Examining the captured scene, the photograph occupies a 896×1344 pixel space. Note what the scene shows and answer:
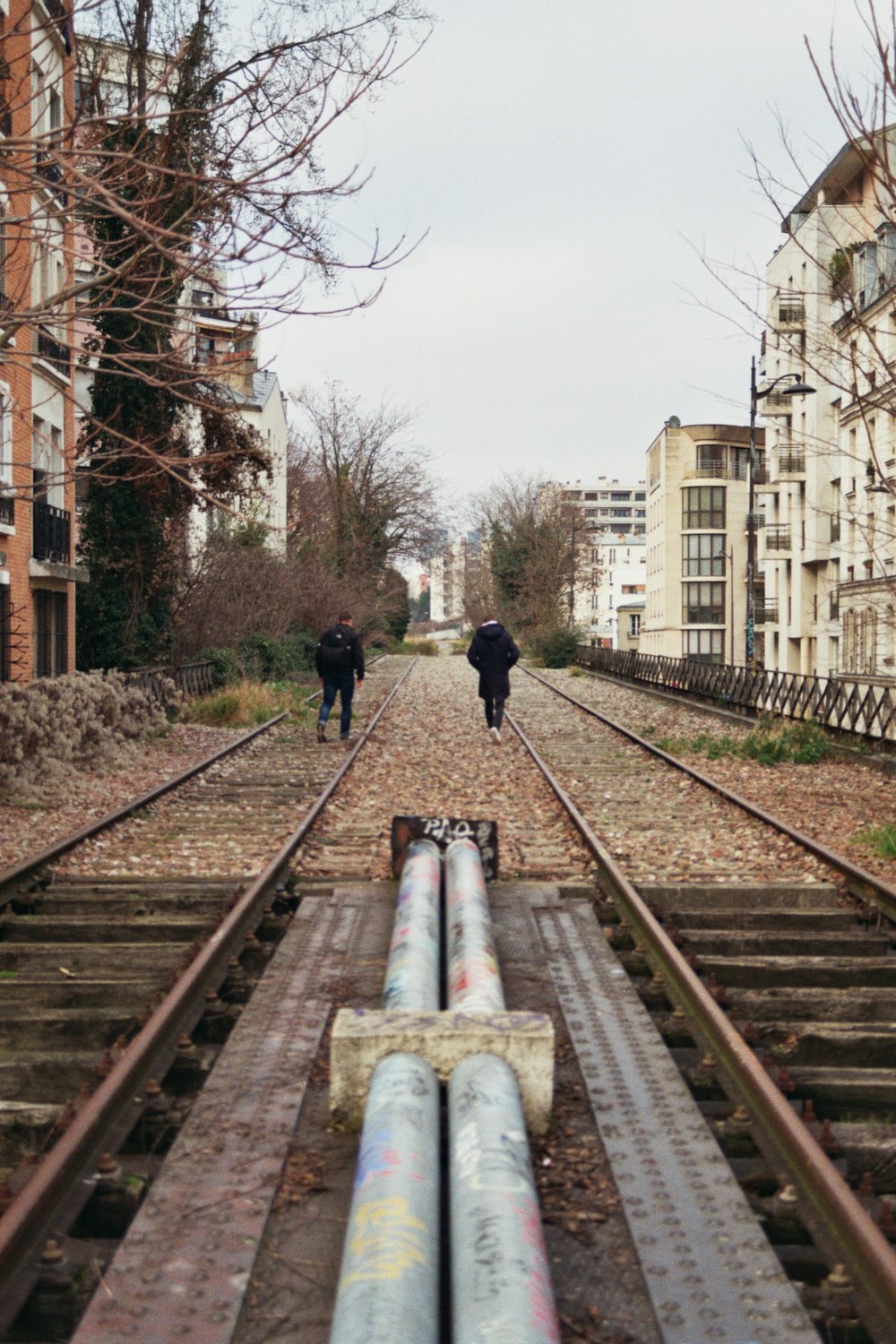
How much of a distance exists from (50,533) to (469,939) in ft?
74.8

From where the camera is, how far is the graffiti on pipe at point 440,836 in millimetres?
9570

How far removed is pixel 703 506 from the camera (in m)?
92.1

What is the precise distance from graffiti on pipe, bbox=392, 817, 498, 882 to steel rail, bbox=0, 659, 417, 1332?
217cm

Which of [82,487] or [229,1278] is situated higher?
[82,487]

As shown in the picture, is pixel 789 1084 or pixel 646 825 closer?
pixel 789 1084

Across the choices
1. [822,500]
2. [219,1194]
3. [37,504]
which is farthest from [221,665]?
[822,500]

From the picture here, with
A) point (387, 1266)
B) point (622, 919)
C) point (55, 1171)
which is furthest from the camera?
point (622, 919)

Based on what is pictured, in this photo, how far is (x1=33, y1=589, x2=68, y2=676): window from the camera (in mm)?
26750

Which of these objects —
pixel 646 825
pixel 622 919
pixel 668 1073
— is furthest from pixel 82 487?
pixel 668 1073

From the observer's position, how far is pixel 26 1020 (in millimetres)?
5957

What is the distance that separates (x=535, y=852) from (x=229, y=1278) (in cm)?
747

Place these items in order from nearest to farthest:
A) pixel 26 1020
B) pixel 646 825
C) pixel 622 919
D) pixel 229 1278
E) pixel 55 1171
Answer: pixel 229 1278, pixel 55 1171, pixel 26 1020, pixel 622 919, pixel 646 825

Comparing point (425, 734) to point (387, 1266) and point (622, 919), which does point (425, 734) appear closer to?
point (622, 919)

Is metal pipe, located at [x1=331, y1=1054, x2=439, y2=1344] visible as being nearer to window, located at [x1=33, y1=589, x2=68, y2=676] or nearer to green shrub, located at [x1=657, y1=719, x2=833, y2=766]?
green shrub, located at [x1=657, y1=719, x2=833, y2=766]
